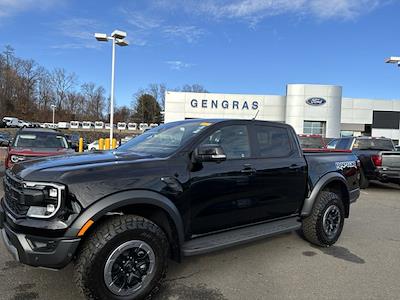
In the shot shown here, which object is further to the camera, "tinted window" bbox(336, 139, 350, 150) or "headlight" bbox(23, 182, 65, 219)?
"tinted window" bbox(336, 139, 350, 150)

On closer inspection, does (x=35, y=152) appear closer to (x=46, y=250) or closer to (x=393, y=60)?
(x=46, y=250)

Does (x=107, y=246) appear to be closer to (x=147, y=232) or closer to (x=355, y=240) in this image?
(x=147, y=232)

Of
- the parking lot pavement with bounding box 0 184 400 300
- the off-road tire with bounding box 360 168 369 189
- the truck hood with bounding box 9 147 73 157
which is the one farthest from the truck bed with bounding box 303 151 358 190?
the truck hood with bounding box 9 147 73 157

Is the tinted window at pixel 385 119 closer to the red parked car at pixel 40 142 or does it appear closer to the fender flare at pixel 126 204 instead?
the red parked car at pixel 40 142

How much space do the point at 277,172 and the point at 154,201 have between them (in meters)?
1.93

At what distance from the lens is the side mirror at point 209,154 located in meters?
4.04

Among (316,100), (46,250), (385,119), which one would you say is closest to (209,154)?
(46,250)

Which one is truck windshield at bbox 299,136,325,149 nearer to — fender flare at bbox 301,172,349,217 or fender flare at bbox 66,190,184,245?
fender flare at bbox 301,172,349,217

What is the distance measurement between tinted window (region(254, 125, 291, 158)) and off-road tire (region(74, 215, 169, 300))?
1873 mm

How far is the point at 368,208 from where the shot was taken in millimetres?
9148

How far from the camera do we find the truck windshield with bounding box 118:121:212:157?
4.30 m

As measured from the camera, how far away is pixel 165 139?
183 inches

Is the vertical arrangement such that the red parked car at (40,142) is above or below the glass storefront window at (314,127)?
below

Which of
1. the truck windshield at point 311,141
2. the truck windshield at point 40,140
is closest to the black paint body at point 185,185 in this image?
the truck windshield at point 40,140
